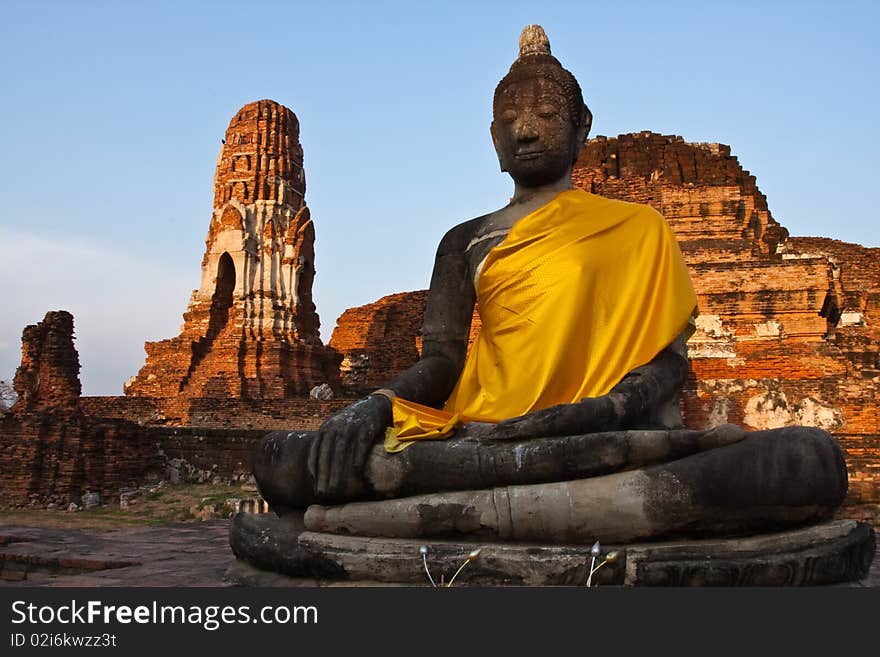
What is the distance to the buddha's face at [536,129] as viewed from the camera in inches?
169

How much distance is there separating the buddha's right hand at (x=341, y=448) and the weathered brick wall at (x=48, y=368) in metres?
11.7

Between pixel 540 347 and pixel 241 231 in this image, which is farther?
pixel 241 231

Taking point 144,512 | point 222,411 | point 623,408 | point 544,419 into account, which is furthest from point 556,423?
point 222,411

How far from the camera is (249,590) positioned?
2.52 m

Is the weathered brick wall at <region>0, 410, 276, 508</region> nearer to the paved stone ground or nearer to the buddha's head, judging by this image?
the paved stone ground

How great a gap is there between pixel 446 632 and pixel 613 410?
4.65 feet

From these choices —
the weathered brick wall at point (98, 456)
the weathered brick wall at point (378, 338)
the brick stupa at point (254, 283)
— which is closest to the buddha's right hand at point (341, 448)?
the weathered brick wall at point (98, 456)

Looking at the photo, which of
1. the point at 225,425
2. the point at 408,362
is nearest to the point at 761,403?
the point at 225,425

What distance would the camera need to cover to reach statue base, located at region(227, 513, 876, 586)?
2.85m

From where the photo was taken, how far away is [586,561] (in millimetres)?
2869

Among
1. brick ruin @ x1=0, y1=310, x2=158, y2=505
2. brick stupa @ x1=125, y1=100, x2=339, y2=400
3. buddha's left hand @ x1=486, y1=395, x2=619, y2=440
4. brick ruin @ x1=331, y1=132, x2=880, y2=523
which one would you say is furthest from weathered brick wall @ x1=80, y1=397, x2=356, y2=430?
buddha's left hand @ x1=486, y1=395, x2=619, y2=440

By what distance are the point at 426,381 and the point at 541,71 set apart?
1.74 meters

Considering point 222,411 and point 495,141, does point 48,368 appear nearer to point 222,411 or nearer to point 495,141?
point 222,411

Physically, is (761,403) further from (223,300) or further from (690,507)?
(223,300)
